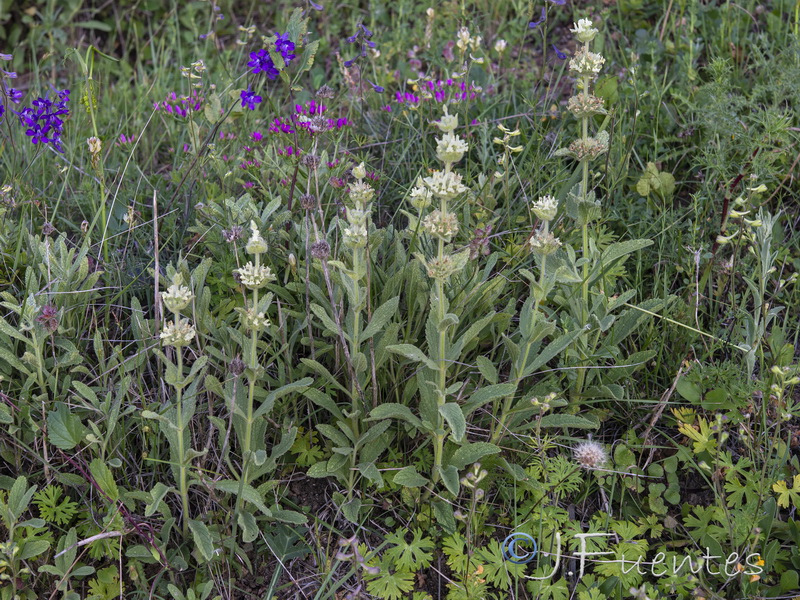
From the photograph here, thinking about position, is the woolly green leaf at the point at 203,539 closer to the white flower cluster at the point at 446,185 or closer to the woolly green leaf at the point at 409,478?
the woolly green leaf at the point at 409,478

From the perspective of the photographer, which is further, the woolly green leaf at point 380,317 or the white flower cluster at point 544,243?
the woolly green leaf at point 380,317

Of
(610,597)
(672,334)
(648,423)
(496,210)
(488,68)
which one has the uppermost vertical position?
(488,68)

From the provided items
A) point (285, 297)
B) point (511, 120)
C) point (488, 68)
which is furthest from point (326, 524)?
point (488, 68)

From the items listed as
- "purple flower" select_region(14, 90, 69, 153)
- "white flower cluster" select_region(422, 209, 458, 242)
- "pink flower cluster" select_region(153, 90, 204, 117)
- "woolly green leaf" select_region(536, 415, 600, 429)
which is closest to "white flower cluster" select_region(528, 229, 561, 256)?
"white flower cluster" select_region(422, 209, 458, 242)

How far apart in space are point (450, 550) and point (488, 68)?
244 centimetres

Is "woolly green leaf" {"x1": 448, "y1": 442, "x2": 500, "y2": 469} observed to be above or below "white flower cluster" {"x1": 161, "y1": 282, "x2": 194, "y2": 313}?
below

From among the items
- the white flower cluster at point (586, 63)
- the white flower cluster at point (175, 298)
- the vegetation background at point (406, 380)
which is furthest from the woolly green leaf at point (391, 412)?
the white flower cluster at point (586, 63)

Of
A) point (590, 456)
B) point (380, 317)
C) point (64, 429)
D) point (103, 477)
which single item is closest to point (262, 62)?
point (380, 317)

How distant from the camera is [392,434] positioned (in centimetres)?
224

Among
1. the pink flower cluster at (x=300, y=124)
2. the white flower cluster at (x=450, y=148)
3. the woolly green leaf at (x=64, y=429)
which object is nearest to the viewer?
the white flower cluster at (x=450, y=148)

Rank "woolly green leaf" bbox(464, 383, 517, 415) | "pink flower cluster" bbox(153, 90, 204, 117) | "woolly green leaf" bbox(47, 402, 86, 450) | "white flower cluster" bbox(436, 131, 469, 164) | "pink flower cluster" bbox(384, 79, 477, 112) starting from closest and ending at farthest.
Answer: "white flower cluster" bbox(436, 131, 469, 164), "woolly green leaf" bbox(464, 383, 517, 415), "woolly green leaf" bbox(47, 402, 86, 450), "pink flower cluster" bbox(153, 90, 204, 117), "pink flower cluster" bbox(384, 79, 477, 112)

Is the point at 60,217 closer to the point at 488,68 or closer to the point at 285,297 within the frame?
the point at 285,297

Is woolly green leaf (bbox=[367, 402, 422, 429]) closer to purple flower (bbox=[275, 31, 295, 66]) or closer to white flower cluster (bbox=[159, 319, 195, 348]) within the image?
white flower cluster (bbox=[159, 319, 195, 348])

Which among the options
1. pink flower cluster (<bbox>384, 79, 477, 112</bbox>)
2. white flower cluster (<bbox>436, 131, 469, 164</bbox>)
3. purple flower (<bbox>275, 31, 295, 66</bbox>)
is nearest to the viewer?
white flower cluster (<bbox>436, 131, 469, 164</bbox>)
